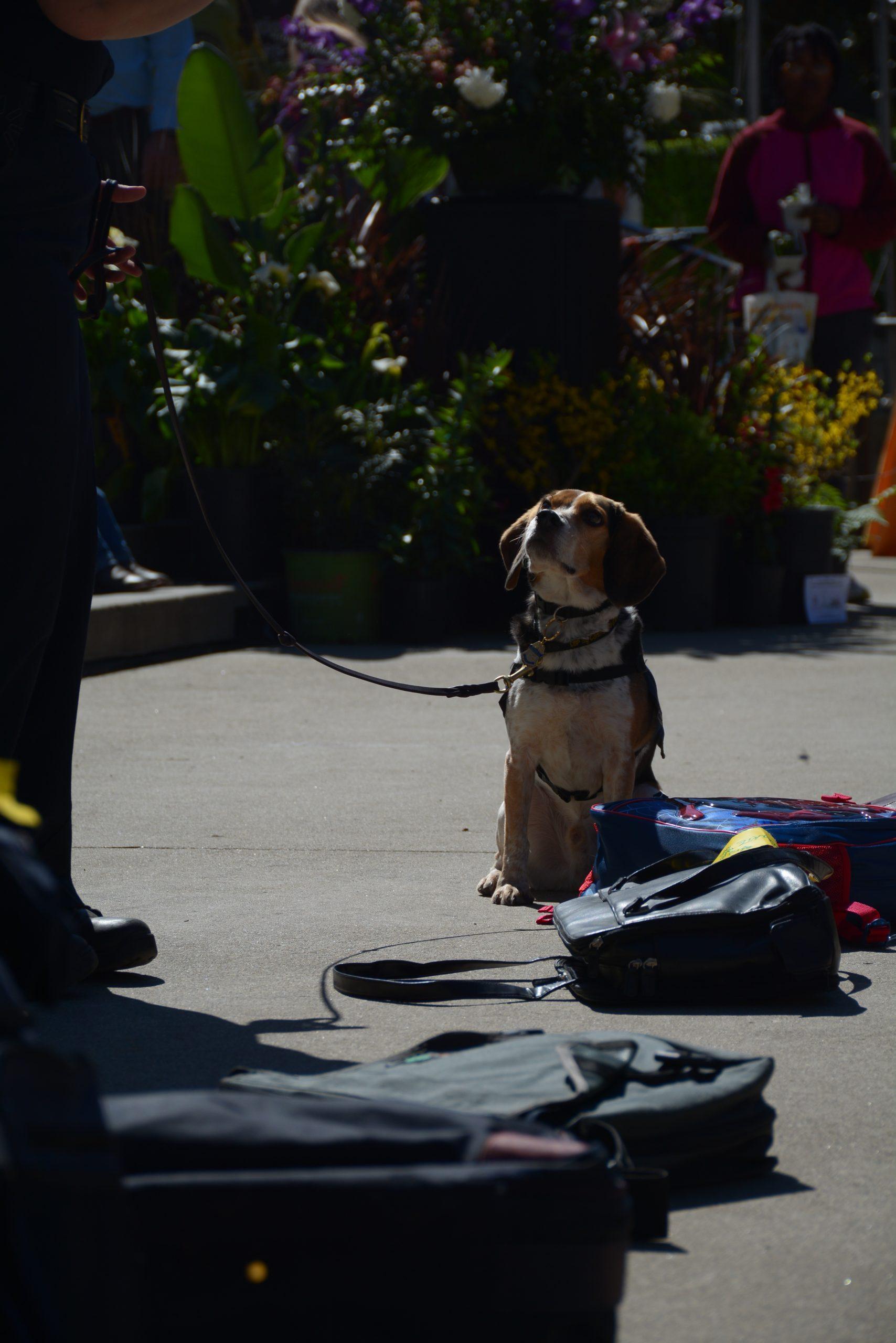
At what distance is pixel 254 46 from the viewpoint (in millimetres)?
13188

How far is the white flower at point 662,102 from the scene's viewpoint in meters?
9.42

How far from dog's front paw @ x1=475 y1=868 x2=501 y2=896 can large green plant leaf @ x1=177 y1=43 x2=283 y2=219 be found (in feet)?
19.9

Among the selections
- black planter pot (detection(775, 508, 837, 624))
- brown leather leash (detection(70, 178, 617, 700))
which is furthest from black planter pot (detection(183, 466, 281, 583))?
brown leather leash (detection(70, 178, 617, 700))

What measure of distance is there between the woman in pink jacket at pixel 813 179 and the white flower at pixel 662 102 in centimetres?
50

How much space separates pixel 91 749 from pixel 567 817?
7.39 ft

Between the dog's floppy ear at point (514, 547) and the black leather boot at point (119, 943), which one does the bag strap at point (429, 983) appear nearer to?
the black leather boot at point (119, 943)

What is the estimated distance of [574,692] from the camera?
3977 mm

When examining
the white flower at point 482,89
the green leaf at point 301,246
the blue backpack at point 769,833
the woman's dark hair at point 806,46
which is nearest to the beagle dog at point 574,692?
the blue backpack at point 769,833

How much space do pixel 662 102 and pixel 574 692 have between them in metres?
6.62

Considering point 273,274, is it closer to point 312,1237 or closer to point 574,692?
point 574,692

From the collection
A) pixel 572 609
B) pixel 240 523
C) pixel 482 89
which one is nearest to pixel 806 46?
pixel 482 89

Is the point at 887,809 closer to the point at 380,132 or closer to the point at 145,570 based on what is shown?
the point at 145,570

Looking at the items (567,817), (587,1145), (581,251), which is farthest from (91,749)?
(581,251)

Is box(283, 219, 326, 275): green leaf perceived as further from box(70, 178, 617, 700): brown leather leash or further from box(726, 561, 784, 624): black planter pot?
box(70, 178, 617, 700): brown leather leash
